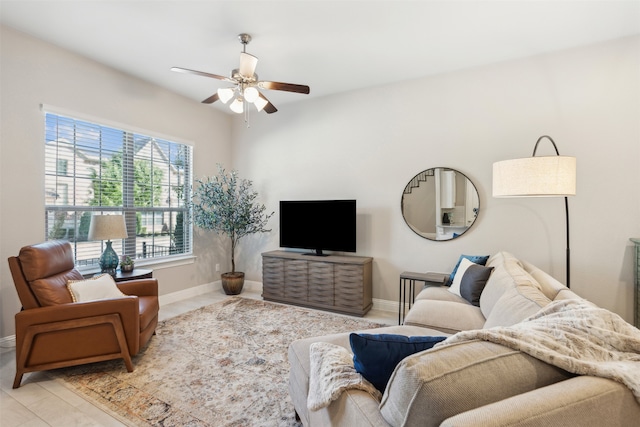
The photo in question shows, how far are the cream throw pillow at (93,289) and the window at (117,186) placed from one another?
0.97m

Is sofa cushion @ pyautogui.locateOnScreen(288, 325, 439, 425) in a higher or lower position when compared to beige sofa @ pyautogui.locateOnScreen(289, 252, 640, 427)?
lower

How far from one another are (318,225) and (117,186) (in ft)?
8.41

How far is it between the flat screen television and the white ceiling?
66.9 inches

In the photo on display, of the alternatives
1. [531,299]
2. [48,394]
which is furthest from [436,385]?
[48,394]

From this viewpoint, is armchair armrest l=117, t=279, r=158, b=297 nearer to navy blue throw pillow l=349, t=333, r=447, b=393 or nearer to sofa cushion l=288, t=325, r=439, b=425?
sofa cushion l=288, t=325, r=439, b=425

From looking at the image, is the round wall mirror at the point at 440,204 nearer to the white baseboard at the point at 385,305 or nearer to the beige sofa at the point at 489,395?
the white baseboard at the point at 385,305

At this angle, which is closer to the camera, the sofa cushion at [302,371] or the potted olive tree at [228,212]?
the sofa cushion at [302,371]

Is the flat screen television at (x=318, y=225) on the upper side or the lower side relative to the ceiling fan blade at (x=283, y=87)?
lower

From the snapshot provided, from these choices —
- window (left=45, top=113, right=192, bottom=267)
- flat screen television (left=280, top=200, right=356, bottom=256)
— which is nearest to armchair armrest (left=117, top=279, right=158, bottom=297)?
window (left=45, top=113, right=192, bottom=267)

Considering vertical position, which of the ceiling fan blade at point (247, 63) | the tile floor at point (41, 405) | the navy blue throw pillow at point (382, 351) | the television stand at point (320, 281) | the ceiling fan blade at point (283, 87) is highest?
the ceiling fan blade at point (247, 63)

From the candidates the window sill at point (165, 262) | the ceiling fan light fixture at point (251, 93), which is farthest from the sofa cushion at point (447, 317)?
the window sill at point (165, 262)

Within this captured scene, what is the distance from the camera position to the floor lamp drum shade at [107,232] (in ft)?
10.1

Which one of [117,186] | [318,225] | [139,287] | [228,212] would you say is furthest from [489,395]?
[117,186]

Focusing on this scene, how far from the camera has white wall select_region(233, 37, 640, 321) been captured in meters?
2.94
